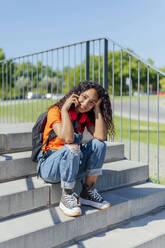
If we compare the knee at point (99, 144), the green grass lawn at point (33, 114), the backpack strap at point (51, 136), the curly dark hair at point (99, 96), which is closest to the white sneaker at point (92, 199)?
the knee at point (99, 144)

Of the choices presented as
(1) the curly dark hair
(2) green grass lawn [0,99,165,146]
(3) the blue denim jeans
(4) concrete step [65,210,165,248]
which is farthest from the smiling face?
(2) green grass lawn [0,99,165,146]

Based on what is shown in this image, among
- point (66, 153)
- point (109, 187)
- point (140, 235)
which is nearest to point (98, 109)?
point (66, 153)

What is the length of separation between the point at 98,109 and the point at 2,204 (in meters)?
1.13

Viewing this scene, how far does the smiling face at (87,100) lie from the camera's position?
2623 millimetres

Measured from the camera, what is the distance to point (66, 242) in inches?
92.7

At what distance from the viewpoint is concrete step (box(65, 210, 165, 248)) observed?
7.70ft

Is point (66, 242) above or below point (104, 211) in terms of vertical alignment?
below

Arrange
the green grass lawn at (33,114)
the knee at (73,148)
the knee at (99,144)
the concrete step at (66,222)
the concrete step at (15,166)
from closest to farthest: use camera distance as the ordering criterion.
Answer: the concrete step at (66,222) → the knee at (73,148) → the knee at (99,144) → the concrete step at (15,166) → the green grass lawn at (33,114)

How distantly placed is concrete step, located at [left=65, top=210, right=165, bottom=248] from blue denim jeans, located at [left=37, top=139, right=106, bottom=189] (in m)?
0.46

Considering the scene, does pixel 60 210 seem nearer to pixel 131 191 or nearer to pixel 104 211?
pixel 104 211

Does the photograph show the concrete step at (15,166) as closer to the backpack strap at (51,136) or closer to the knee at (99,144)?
the backpack strap at (51,136)

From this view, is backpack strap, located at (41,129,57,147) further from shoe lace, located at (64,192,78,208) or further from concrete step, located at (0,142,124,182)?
shoe lace, located at (64,192,78,208)

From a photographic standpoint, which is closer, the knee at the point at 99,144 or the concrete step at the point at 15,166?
the knee at the point at 99,144

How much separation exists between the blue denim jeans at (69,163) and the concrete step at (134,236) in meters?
0.46
